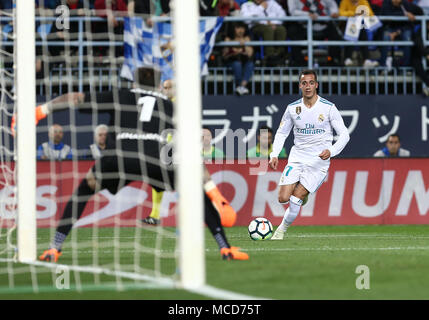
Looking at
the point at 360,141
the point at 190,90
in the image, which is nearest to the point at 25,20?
the point at 190,90

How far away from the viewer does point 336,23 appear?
18594 mm

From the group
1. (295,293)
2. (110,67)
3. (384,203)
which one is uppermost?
(110,67)

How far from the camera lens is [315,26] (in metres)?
18.7

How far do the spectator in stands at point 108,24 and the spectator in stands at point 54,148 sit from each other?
1941mm

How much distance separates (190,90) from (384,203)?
406 inches

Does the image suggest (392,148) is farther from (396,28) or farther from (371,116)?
(396,28)

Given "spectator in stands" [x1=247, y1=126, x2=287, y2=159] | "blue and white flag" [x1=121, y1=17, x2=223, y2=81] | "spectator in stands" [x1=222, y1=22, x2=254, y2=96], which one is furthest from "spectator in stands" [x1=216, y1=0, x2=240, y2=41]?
"spectator in stands" [x1=247, y1=126, x2=287, y2=159]

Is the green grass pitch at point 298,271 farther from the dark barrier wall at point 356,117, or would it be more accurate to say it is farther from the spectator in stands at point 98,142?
the dark barrier wall at point 356,117

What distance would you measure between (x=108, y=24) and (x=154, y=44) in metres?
2.46

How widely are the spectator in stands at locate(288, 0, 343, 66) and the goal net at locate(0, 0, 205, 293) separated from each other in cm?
324

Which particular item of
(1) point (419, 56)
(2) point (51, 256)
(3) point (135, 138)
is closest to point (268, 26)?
(1) point (419, 56)

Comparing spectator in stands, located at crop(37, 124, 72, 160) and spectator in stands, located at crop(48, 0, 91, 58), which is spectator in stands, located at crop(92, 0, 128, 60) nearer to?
spectator in stands, located at crop(48, 0, 91, 58)

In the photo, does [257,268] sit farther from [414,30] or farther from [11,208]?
[414,30]

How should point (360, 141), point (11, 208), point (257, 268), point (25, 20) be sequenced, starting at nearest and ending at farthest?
point (257, 268) → point (25, 20) → point (11, 208) → point (360, 141)
